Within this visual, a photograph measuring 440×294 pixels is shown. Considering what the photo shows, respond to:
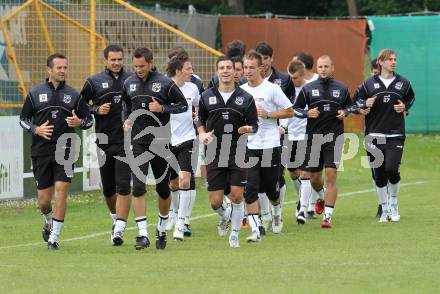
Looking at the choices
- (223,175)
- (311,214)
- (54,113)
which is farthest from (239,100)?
(311,214)

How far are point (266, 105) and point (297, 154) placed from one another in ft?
10.6

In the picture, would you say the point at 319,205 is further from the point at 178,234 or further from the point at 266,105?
the point at 266,105

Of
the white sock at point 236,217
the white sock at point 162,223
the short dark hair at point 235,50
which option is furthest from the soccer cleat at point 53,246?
the short dark hair at point 235,50

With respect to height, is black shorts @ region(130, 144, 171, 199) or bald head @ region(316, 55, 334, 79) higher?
bald head @ region(316, 55, 334, 79)

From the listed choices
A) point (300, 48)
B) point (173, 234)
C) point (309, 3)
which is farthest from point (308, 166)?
point (309, 3)

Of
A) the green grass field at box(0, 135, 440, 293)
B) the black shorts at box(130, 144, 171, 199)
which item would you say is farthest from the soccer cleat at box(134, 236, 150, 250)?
the black shorts at box(130, 144, 171, 199)

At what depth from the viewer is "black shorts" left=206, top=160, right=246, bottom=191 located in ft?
46.7

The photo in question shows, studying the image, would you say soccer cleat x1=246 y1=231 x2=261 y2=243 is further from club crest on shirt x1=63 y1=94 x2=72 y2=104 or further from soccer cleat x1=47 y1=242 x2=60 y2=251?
club crest on shirt x1=63 y1=94 x2=72 y2=104

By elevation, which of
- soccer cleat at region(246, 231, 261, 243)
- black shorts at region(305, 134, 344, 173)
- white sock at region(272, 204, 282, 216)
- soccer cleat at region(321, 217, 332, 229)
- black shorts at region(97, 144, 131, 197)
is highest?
black shorts at region(97, 144, 131, 197)

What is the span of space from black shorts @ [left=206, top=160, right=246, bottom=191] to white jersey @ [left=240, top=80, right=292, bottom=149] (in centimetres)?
77

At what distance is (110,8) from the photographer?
25328 mm

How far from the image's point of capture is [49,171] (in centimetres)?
1441

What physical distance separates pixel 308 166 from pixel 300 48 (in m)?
17.5

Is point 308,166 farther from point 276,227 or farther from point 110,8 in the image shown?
point 110,8
